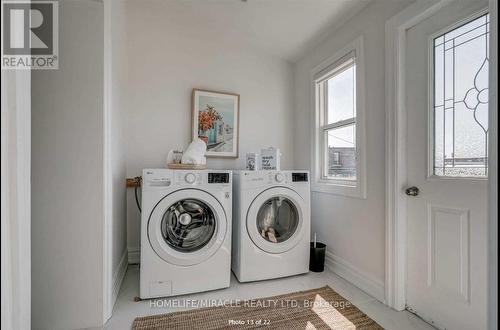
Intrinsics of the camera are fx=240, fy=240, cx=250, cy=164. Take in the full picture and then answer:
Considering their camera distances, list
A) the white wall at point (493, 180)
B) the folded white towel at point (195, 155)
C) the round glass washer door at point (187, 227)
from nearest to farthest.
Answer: the white wall at point (493, 180)
the round glass washer door at point (187, 227)
the folded white towel at point (195, 155)

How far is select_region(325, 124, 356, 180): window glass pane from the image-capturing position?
6.65 feet

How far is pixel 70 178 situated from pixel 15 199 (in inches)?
23.3

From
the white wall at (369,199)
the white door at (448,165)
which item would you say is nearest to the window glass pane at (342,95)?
the white wall at (369,199)

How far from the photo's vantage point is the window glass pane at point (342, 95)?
6.70ft

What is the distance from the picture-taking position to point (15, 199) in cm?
75

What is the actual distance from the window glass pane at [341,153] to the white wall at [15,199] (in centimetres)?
200

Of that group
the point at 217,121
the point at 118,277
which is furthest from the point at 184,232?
the point at 217,121

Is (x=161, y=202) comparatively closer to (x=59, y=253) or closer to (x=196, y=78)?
(x=59, y=253)

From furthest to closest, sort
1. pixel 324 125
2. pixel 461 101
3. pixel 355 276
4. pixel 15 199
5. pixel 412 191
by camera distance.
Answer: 1. pixel 324 125
2. pixel 355 276
3. pixel 412 191
4. pixel 461 101
5. pixel 15 199

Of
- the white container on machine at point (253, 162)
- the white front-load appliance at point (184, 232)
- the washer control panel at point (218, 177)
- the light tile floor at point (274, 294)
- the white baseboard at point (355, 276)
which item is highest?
the white container on machine at point (253, 162)

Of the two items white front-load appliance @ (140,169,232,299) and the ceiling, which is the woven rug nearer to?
white front-load appliance @ (140,169,232,299)

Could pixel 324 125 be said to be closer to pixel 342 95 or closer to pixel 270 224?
pixel 342 95

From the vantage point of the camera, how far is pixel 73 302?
1.31m

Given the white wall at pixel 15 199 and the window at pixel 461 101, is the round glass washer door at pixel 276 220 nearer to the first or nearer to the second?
the window at pixel 461 101
